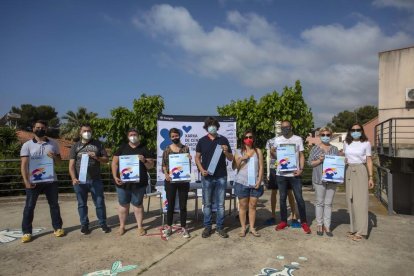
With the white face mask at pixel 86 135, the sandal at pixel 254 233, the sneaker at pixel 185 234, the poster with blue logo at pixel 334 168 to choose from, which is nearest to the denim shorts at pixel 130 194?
the sneaker at pixel 185 234

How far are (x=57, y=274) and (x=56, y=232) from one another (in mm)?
1822

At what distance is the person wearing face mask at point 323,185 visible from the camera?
5613 mm

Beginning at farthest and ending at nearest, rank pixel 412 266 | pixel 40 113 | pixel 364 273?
pixel 40 113 < pixel 412 266 < pixel 364 273

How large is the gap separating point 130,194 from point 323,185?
10.8ft

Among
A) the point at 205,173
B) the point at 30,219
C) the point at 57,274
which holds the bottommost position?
the point at 57,274

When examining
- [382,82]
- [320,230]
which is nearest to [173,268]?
[320,230]

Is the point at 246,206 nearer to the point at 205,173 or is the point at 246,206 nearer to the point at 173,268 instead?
the point at 205,173

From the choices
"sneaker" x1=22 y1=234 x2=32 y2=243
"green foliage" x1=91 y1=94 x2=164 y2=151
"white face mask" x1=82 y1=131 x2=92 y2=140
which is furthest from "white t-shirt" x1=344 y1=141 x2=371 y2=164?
"green foliage" x1=91 y1=94 x2=164 y2=151

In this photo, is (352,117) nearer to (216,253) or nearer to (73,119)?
(73,119)

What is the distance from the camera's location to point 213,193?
18.8ft

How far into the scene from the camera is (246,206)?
18.8 feet

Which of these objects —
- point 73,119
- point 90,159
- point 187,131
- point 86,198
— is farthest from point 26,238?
point 73,119

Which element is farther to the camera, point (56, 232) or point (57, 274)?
point (56, 232)

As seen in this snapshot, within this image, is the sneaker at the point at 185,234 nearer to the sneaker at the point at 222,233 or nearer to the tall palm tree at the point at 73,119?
the sneaker at the point at 222,233
